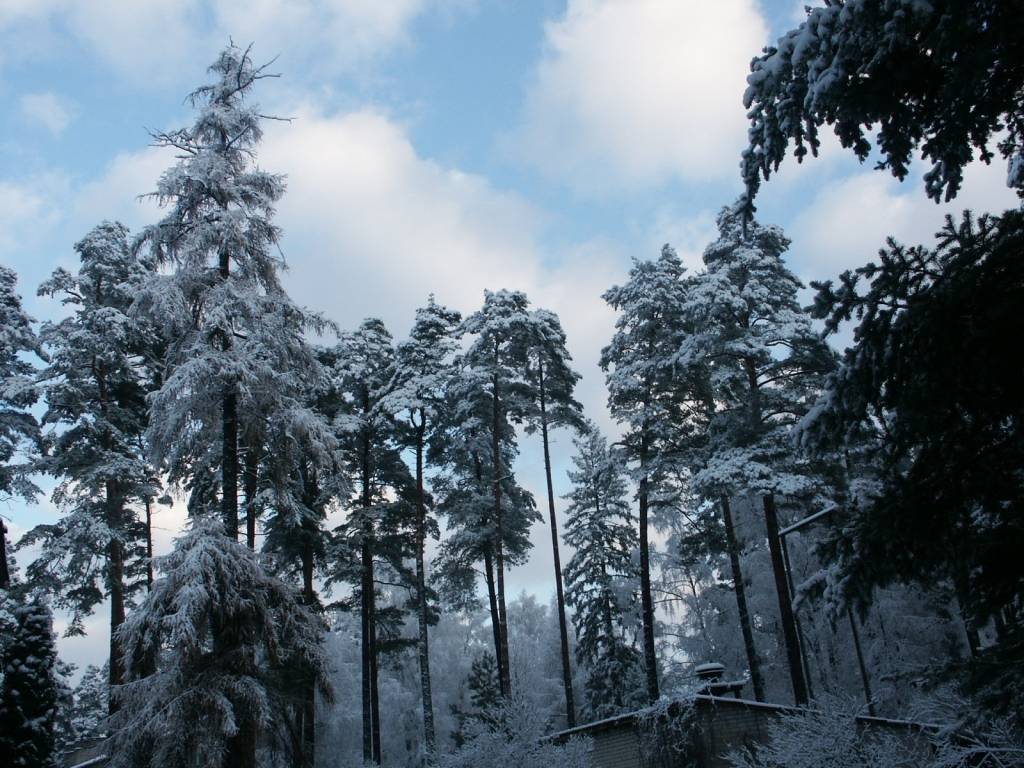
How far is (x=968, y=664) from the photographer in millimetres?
6324

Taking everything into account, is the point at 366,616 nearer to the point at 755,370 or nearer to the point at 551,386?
the point at 551,386

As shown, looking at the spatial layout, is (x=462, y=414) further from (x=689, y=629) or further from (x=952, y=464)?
(x=952, y=464)

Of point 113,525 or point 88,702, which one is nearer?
point 113,525

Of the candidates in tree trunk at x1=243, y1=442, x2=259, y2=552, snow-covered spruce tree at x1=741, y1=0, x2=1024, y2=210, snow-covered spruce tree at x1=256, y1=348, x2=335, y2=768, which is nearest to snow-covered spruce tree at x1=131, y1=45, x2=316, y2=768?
snow-covered spruce tree at x1=256, y1=348, x2=335, y2=768

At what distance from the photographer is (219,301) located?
617 inches

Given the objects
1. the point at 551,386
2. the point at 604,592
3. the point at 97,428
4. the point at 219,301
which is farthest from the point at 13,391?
the point at 604,592

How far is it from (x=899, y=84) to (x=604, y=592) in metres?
33.4

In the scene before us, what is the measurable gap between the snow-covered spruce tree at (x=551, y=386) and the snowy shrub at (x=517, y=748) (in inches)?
458

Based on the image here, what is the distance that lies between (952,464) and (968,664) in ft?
5.59

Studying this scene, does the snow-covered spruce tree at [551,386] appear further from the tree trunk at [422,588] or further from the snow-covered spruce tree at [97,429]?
the snow-covered spruce tree at [97,429]

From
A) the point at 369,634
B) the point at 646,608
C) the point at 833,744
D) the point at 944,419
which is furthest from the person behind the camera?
the point at 369,634

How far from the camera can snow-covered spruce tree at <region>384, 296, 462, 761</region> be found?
89.8 ft

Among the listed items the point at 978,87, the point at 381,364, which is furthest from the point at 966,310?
the point at 381,364

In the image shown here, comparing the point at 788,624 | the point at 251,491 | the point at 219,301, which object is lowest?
the point at 788,624
